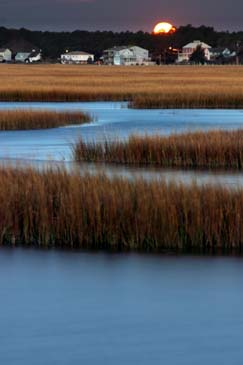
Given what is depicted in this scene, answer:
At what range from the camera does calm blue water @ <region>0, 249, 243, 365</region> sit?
683cm

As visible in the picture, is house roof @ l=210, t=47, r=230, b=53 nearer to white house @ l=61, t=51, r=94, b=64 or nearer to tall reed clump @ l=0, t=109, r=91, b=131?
white house @ l=61, t=51, r=94, b=64

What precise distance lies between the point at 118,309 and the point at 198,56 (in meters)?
124

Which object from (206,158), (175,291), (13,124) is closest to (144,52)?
(13,124)

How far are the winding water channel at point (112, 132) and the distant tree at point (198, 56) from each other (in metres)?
91.7

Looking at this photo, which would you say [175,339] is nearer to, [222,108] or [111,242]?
[111,242]

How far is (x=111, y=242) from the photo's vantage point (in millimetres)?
10023

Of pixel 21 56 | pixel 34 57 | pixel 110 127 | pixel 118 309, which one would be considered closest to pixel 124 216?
pixel 118 309

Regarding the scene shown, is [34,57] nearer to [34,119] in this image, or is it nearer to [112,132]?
[34,119]

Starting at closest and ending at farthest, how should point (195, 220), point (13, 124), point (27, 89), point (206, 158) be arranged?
point (195, 220) < point (206, 158) < point (13, 124) < point (27, 89)

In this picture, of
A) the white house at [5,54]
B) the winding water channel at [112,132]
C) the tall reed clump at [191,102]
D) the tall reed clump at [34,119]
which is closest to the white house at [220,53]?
the white house at [5,54]

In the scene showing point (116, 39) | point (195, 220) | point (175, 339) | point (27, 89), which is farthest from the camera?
point (116, 39)

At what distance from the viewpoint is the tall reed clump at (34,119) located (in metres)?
26.4

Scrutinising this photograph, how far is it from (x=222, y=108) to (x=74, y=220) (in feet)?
86.7

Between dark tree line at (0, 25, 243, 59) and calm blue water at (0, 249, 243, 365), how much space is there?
5278 inches
